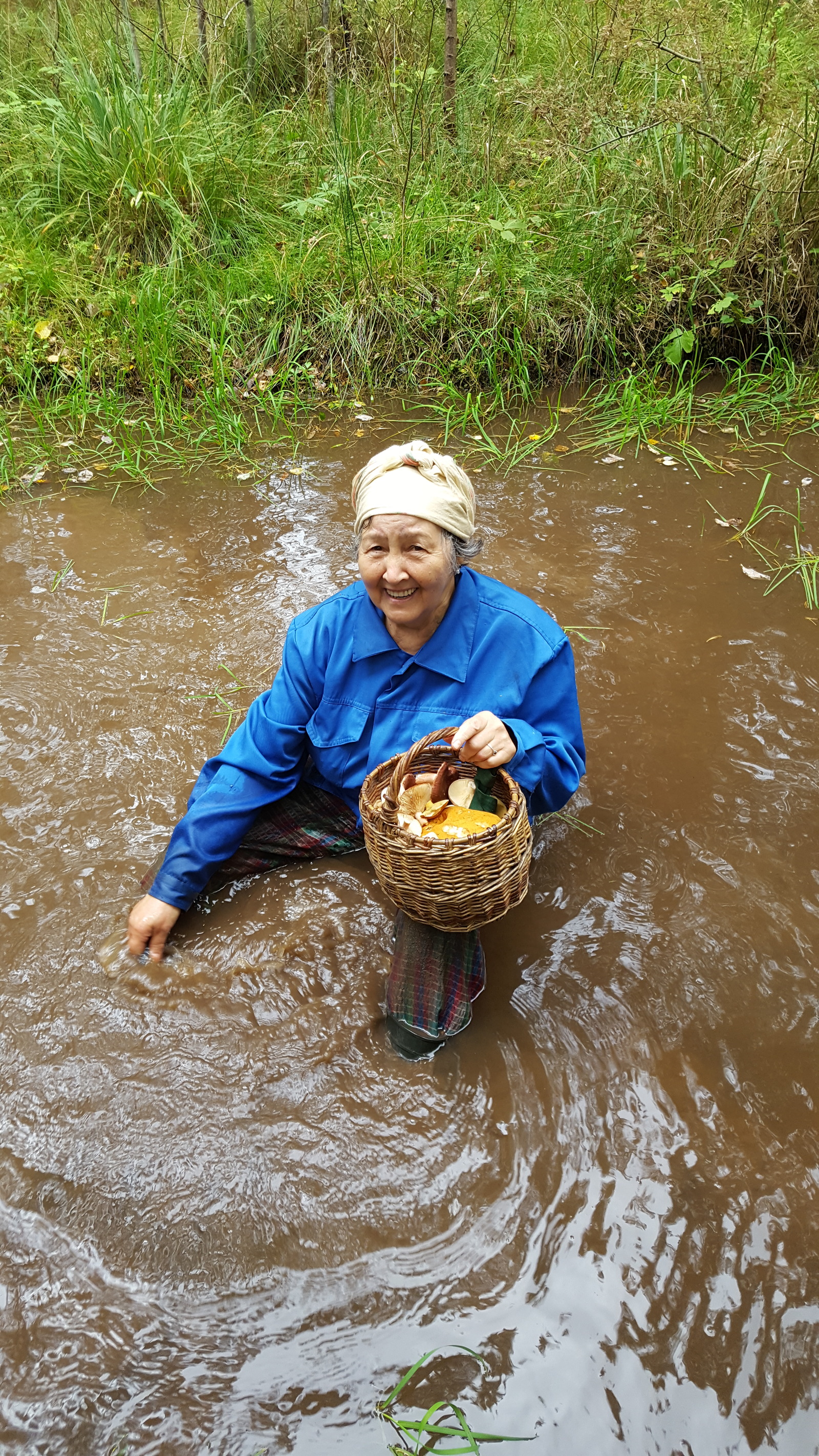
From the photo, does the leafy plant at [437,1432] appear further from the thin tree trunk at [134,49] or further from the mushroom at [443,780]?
the thin tree trunk at [134,49]

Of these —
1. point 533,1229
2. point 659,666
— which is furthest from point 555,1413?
point 659,666

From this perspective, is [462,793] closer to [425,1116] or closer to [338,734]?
[338,734]

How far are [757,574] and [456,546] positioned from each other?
2.07 metres

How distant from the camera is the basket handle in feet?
6.26

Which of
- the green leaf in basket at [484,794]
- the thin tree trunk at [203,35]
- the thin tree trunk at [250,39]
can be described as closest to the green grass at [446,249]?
the thin tree trunk at [203,35]

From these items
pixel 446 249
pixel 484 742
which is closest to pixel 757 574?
pixel 484 742

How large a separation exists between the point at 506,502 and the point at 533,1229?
3.12 metres

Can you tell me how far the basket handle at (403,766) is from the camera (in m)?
1.91

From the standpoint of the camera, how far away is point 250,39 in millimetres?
6332

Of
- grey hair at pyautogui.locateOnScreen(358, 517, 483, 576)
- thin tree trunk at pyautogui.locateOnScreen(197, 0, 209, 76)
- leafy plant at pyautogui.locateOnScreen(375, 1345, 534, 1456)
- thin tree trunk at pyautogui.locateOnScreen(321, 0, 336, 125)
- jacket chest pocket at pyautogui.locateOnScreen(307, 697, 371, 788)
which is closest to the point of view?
leafy plant at pyautogui.locateOnScreen(375, 1345, 534, 1456)

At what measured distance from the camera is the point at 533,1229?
1844mm

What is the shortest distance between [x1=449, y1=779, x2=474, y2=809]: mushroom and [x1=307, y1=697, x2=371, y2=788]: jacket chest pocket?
34cm

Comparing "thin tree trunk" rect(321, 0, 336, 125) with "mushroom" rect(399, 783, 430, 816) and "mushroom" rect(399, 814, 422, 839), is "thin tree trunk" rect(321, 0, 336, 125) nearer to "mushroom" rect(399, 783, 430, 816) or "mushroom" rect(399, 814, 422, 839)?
"mushroom" rect(399, 783, 430, 816)

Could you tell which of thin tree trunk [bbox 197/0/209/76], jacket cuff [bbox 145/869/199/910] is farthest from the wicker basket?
thin tree trunk [bbox 197/0/209/76]
